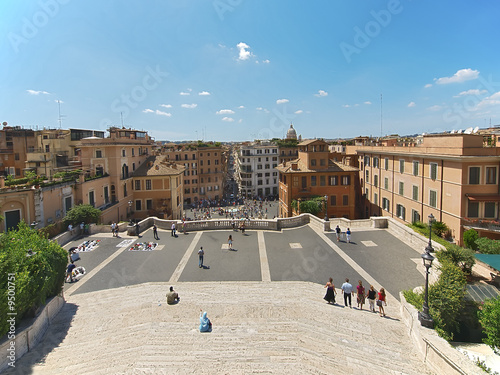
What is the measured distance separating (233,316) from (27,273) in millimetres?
8102

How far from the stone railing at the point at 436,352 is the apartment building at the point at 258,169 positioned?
72.1 m

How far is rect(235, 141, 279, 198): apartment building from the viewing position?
84312mm

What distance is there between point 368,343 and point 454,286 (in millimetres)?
4701

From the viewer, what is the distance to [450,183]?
2658cm

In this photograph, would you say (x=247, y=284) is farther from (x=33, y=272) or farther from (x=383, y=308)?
(x=33, y=272)

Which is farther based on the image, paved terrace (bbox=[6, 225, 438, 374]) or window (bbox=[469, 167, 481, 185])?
window (bbox=[469, 167, 481, 185])

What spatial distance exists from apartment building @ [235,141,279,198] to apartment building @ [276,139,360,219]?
42619 millimetres

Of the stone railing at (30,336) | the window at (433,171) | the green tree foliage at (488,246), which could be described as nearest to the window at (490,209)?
the window at (433,171)

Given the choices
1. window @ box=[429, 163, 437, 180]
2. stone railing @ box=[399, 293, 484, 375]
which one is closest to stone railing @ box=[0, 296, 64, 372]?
stone railing @ box=[399, 293, 484, 375]

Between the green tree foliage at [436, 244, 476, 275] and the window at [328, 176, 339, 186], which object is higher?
the window at [328, 176, 339, 186]

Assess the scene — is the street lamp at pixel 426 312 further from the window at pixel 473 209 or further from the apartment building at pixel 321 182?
the apartment building at pixel 321 182

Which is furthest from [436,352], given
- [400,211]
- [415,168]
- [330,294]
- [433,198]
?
[400,211]

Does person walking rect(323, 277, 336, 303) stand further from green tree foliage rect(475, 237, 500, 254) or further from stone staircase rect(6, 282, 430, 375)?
green tree foliage rect(475, 237, 500, 254)

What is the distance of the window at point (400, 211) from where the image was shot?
3453 cm
